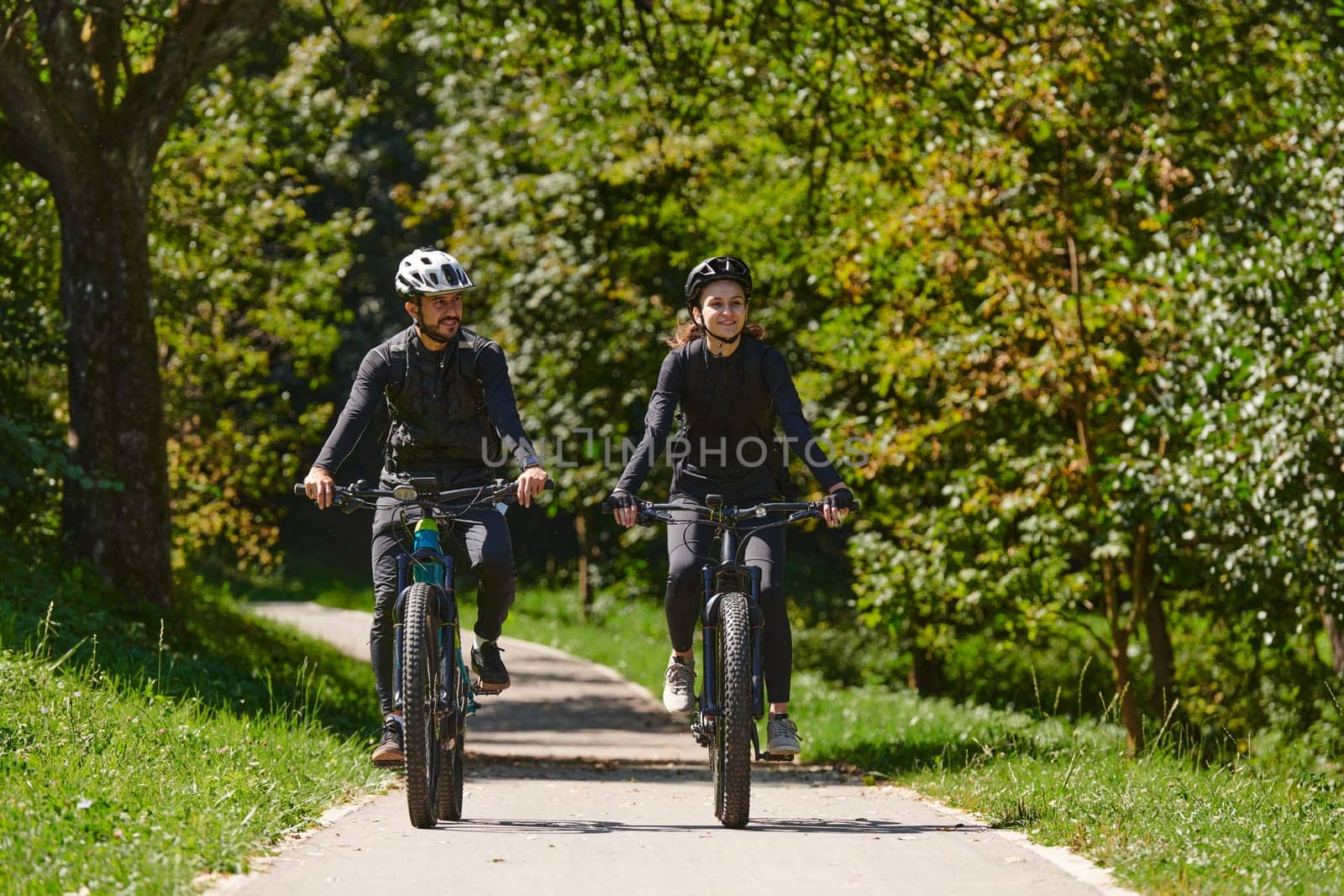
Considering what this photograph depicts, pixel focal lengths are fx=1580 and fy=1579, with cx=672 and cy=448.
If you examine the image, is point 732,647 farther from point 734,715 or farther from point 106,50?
point 106,50

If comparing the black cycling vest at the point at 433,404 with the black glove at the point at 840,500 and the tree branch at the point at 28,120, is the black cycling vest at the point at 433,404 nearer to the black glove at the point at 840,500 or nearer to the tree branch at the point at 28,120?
the black glove at the point at 840,500

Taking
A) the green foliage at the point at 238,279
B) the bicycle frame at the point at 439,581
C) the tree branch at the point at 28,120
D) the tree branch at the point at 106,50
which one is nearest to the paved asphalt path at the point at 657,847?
the bicycle frame at the point at 439,581

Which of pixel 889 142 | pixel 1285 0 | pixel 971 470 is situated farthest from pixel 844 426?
pixel 1285 0

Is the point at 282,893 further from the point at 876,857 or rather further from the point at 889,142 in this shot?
the point at 889,142

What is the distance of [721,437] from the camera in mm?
6879

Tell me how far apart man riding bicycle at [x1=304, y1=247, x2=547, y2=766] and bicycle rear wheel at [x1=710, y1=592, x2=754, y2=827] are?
2.94 feet

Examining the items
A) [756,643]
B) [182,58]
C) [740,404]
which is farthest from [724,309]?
[182,58]

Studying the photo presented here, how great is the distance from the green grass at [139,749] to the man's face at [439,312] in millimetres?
1977

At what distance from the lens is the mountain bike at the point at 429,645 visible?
5.99 meters

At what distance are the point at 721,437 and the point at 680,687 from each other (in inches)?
43.2

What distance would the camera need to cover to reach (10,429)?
33.9ft

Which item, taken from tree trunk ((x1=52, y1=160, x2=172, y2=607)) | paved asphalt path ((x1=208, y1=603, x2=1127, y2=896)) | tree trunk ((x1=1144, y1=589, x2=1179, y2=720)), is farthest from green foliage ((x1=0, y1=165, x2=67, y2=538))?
tree trunk ((x1=1144, y1=589, x2=1179, y2=720))

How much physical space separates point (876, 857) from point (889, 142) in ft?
31.1

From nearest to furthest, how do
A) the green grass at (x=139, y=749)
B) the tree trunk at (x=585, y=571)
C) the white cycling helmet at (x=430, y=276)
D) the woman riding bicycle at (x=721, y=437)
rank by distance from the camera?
the green grass at (x=139, y=749) < the white cycling helmet at (x=430, y=276) < the woman riding bicycle at (x=721, y=437) < the tree trunk at (x=585, y=571)
